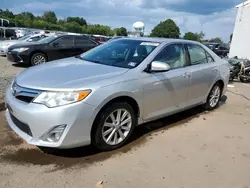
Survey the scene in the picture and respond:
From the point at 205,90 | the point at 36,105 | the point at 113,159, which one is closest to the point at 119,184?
the point at 113,159

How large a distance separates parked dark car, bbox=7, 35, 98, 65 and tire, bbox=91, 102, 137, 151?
761 centimetres

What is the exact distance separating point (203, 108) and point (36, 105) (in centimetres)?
408

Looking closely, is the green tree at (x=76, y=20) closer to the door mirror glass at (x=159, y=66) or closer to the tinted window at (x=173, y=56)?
the tinted window at (x=173, y=56)

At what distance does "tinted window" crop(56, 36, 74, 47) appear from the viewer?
1106cm

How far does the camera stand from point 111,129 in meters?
3.62

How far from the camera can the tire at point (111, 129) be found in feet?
11.2

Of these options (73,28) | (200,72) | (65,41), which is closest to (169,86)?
(200,72)

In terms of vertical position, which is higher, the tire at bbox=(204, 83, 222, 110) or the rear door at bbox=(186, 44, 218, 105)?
the rear door at bbox=(186, 44, 218, 105)

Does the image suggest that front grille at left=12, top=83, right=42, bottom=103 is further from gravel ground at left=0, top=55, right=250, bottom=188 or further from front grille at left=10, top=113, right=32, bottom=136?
gravel ground at left=0, top=55, right=250, bottom=188

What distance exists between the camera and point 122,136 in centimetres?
379

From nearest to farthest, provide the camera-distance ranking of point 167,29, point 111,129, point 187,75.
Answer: point 111,129 < point 187,75 < point 167,29

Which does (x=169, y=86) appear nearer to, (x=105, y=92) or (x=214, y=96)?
(x=105, y=92)

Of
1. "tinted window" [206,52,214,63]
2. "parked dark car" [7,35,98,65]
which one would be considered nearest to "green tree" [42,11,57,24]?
"parked dark car" [7,35,98,65]

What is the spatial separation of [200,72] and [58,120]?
10.1 feet
